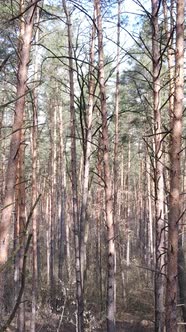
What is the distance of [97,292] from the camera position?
16141 millimetres

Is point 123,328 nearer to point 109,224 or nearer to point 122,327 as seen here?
point 122,327

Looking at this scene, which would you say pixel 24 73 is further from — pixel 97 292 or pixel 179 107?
pixel 97 292

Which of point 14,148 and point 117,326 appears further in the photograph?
point 117,326

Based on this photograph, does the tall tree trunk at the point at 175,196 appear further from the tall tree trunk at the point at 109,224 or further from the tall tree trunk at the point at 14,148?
the tall tree trunk at the point at 109,224

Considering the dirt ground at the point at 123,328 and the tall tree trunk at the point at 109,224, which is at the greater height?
the tall tree trunk at the point at 109,224

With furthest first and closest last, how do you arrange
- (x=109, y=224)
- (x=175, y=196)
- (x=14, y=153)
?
1. (x=109, y=224)
2. (x=175, y=196)
3. (x=14, y=153)

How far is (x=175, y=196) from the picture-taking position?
11.8ft

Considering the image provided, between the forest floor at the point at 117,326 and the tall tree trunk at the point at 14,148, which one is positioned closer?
the tall tree trunk at the point at 14,148

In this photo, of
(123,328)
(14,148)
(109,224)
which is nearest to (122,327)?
(123,328)

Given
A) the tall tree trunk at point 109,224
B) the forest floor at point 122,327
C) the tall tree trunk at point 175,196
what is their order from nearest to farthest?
the tall tree trunk at point 175,196 < the tall tree trunk at point 109,224 < the forest floor at point 122,327

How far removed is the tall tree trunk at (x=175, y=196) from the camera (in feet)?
11.2

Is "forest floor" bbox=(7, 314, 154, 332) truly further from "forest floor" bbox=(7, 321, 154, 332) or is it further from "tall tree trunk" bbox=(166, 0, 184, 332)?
"tall tree trunk" bbox=(166, 0, 184, 332)

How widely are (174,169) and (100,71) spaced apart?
2625mm

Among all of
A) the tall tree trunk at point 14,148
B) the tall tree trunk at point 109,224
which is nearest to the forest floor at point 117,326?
the tall tree trunk at point 109,224
